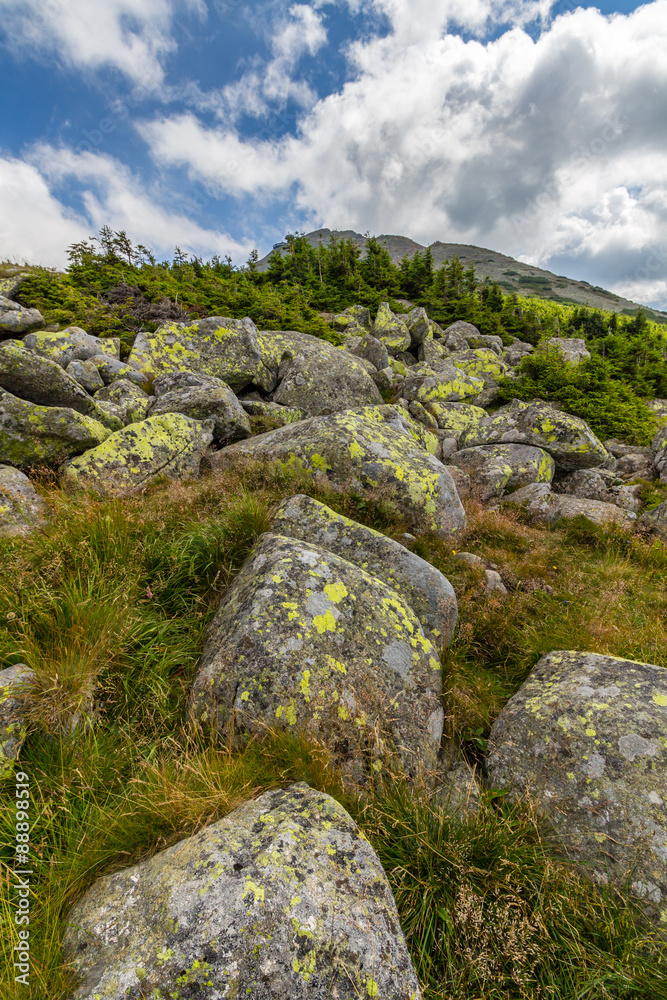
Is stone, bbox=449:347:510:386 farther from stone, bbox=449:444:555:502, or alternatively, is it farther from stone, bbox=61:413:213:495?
stone, bbox=61:413:213:495

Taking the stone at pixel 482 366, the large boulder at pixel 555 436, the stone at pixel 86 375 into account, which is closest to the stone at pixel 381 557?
the stone at pixel 86 375

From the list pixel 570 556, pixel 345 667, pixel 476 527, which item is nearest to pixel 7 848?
pixel 345 667

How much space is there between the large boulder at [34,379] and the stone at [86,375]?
3257 millimetres

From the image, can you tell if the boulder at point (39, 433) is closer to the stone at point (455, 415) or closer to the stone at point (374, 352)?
the stone at point (455, 415)

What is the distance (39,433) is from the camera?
6.58 meters

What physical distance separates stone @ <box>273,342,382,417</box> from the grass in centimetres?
872

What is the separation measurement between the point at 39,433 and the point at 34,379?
162 centimetres

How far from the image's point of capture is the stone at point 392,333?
24.6 m

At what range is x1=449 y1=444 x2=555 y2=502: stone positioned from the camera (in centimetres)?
1162

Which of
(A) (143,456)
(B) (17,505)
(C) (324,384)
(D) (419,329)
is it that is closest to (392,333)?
(D) (419,329)

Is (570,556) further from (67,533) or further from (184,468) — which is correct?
(67,533)

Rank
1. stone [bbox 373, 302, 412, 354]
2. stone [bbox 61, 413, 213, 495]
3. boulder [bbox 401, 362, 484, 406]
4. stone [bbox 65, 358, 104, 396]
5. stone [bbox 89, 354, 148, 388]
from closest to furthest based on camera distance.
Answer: stone [bbox 61, 413, 213, 495] < stone [bbox 65, 358, 104, 396] < stone [bbox 89, 354, 148, 388] < boulder [bbox 401, 362, 484, 406] < stone [bbox 373, 302, 412, 354]

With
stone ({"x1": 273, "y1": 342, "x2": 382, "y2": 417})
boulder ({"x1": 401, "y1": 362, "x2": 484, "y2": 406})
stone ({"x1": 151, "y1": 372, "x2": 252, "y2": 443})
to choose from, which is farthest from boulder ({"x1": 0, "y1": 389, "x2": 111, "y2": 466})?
boulder ({"x1": 401, "y1": 362, "x2": 484, "y2": 406})

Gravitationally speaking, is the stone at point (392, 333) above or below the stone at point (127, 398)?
above
